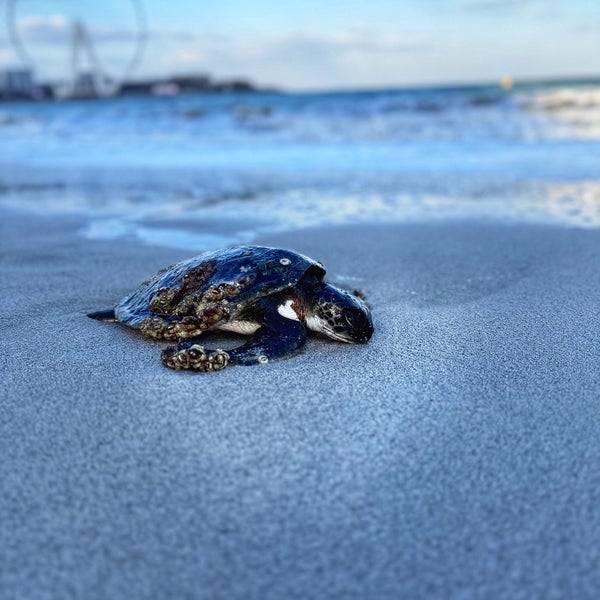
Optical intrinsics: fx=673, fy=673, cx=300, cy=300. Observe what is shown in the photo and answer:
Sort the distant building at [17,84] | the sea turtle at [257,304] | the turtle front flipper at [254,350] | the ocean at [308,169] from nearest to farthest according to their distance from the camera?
1. the turtle front flipper at [254,350]
2. the sea turtle at [257,304]
3. the ocean at [308,169]
4. the distant building at [17,84]

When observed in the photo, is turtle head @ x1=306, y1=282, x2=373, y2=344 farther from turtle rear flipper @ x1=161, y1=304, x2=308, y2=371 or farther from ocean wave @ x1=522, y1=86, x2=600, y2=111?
ocean wave @ x1=522, y1=86, x2=600, y2=111

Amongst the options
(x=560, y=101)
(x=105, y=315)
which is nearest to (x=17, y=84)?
(x=560, y=101)

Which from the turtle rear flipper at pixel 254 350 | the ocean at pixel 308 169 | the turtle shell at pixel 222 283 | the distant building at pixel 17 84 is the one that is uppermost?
the turtle shell at pixel 222 283

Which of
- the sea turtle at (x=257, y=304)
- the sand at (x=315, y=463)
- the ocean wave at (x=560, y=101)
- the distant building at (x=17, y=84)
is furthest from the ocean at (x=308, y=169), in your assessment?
the distant building at (x=17, y=84)

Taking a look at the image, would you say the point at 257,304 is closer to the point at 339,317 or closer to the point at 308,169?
the point at 339,317

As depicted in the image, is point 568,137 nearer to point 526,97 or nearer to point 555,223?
point 555,223

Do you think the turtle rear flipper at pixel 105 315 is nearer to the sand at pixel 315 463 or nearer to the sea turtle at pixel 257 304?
the sand at pixel 315 463
